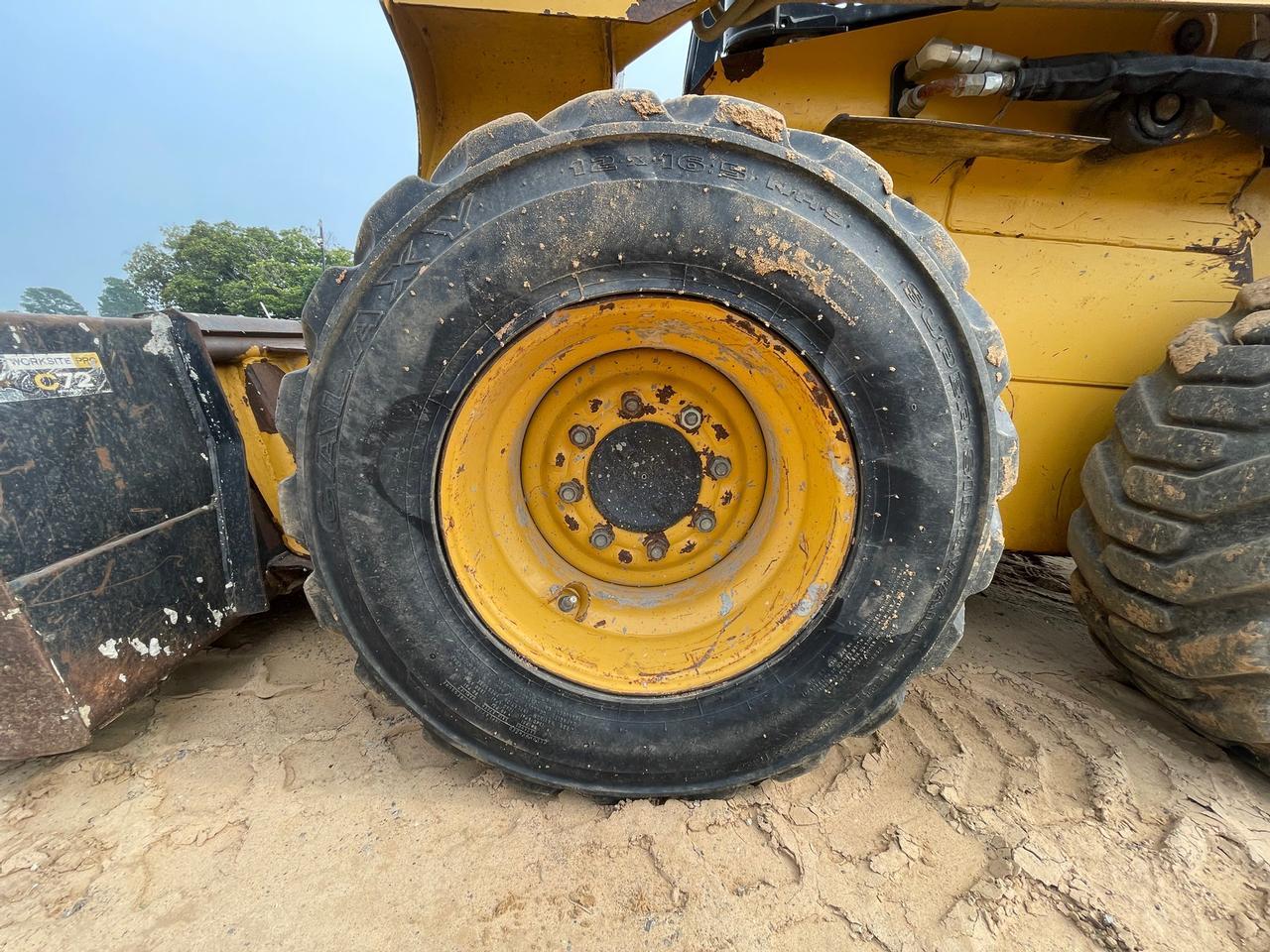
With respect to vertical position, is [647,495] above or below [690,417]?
below

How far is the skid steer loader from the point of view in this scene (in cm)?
97

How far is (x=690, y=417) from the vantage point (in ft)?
4.39

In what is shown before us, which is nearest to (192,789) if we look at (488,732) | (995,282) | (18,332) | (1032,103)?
(488,732)

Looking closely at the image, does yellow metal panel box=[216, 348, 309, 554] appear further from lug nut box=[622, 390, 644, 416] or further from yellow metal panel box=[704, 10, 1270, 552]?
yellow metal panel box=[704, 10, 1270, 552]

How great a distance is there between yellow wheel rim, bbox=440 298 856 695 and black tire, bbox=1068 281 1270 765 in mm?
684

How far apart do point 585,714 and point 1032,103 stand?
1.83 meters

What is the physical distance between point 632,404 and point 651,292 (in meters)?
0.38

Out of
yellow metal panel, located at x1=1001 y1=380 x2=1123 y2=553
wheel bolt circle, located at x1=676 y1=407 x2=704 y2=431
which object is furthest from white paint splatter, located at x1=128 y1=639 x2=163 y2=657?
yellow metal panel, located at x1=1001 y1=380 x2=1123 y2=553

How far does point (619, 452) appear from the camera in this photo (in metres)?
1.36

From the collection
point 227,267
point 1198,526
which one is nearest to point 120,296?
point 227,267

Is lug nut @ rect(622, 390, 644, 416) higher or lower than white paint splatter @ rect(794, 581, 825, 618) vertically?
higher

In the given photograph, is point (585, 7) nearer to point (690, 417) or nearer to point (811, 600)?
point (690, 417)

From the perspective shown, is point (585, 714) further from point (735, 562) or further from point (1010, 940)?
point (1010, 940)

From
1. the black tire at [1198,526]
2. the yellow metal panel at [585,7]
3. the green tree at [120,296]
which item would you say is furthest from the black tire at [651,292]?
the green tree at [120,296]
